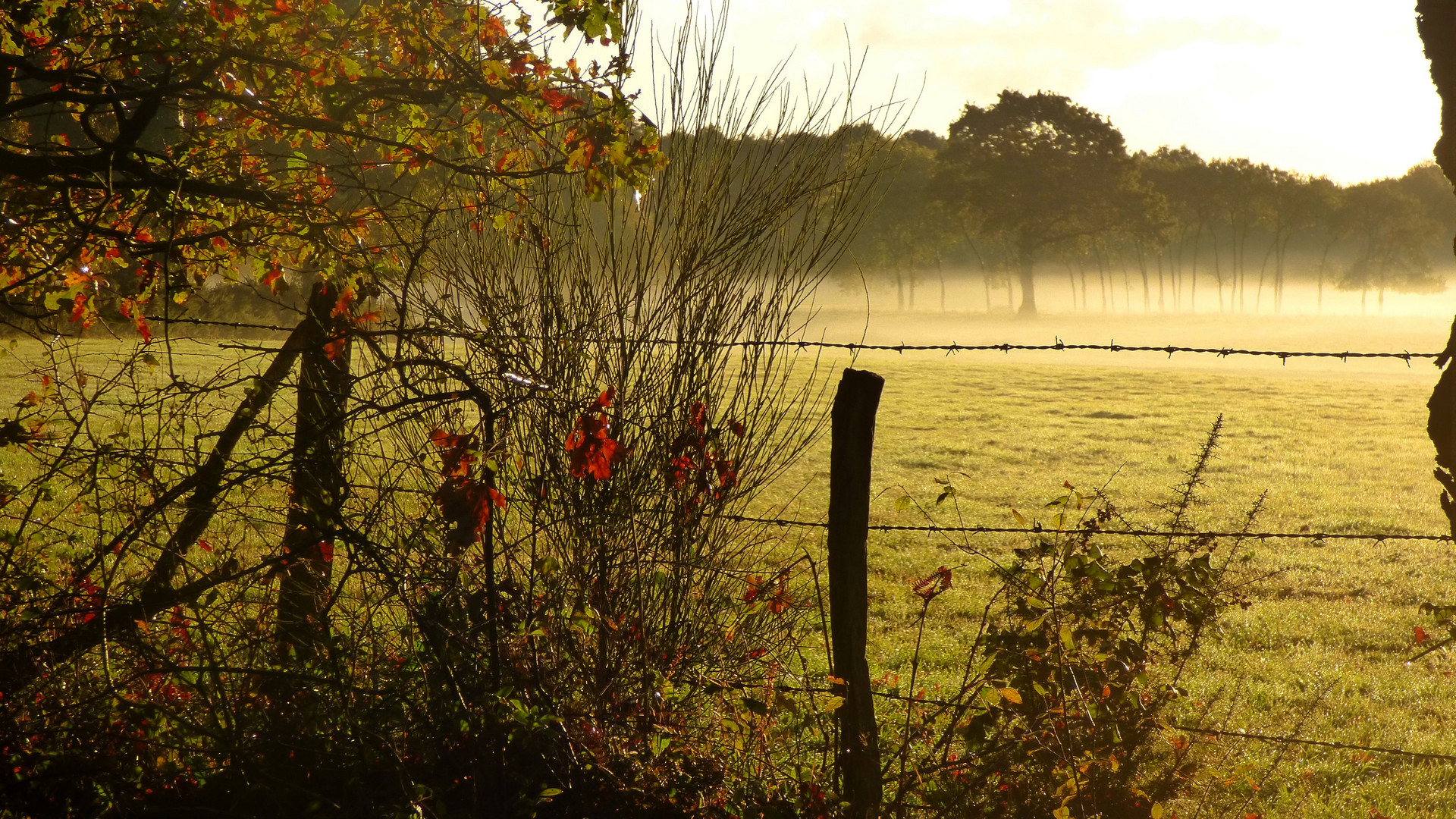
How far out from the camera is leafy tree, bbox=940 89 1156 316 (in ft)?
173

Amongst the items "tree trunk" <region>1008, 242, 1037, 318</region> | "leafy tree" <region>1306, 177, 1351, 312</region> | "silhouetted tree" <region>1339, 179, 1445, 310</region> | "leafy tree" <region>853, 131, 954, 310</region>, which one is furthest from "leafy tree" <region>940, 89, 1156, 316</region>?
"silhouetted tree" <region>1339, 179, 1445, 310</region>

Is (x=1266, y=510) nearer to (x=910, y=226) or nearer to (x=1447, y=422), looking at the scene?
(x=1447, y=422)

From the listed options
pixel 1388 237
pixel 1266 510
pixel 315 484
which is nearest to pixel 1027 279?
pixel 1388 237

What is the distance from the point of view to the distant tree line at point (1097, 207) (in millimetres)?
52938

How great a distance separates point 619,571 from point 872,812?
102 cm

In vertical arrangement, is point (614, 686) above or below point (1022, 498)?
above

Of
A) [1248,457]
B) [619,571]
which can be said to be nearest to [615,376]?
[619,571]

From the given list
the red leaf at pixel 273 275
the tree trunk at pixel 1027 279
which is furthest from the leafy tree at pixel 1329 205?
the red leaf at pixel 273 275

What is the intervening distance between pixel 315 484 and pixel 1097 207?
182ft

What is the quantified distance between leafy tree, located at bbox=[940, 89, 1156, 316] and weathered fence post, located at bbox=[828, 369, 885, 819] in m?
53.1

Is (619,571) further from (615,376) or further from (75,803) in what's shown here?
(75,803)

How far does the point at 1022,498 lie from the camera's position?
10102 millimetres

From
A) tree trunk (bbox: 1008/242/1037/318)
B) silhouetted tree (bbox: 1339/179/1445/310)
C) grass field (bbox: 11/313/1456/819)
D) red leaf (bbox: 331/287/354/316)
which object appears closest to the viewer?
red leaf (bbox: 331/287/354/316)

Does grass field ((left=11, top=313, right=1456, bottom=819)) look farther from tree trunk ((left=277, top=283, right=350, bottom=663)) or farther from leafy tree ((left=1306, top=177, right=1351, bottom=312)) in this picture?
leafy tree ((left=1306, top=177, right=1351, bottom=312))
